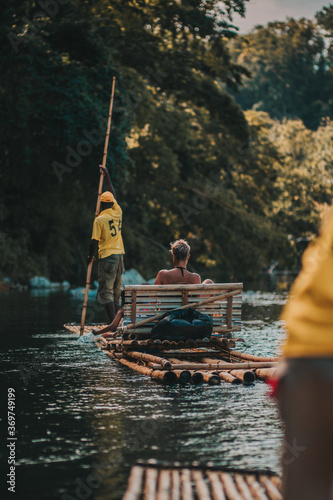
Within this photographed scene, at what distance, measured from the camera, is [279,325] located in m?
15.4

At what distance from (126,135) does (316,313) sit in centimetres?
2623

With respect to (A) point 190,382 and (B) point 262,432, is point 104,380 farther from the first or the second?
(B) point 262,432

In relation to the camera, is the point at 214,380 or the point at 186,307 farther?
the point at 186,307

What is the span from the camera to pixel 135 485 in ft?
14.1

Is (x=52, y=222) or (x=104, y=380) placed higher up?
(x=52, y=222)

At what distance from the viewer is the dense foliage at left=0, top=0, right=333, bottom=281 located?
949 inches

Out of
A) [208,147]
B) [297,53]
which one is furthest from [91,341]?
[297,53]

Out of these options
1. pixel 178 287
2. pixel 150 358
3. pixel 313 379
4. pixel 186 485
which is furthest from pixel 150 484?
pixel 178 287

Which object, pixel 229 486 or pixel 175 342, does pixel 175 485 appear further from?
pixel 175 342

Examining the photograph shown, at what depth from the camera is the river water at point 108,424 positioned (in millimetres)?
4977

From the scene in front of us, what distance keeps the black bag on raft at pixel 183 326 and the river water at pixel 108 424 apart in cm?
65

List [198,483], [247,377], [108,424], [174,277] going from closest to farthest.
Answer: [198,483]
[108,424]
[247,377]
[174,277]

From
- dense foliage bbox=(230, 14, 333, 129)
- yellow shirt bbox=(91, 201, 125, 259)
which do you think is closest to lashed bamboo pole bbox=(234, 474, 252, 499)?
yellow shirt bbox=(91, 201, 125, 259)

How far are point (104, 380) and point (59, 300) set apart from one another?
15801 mm
